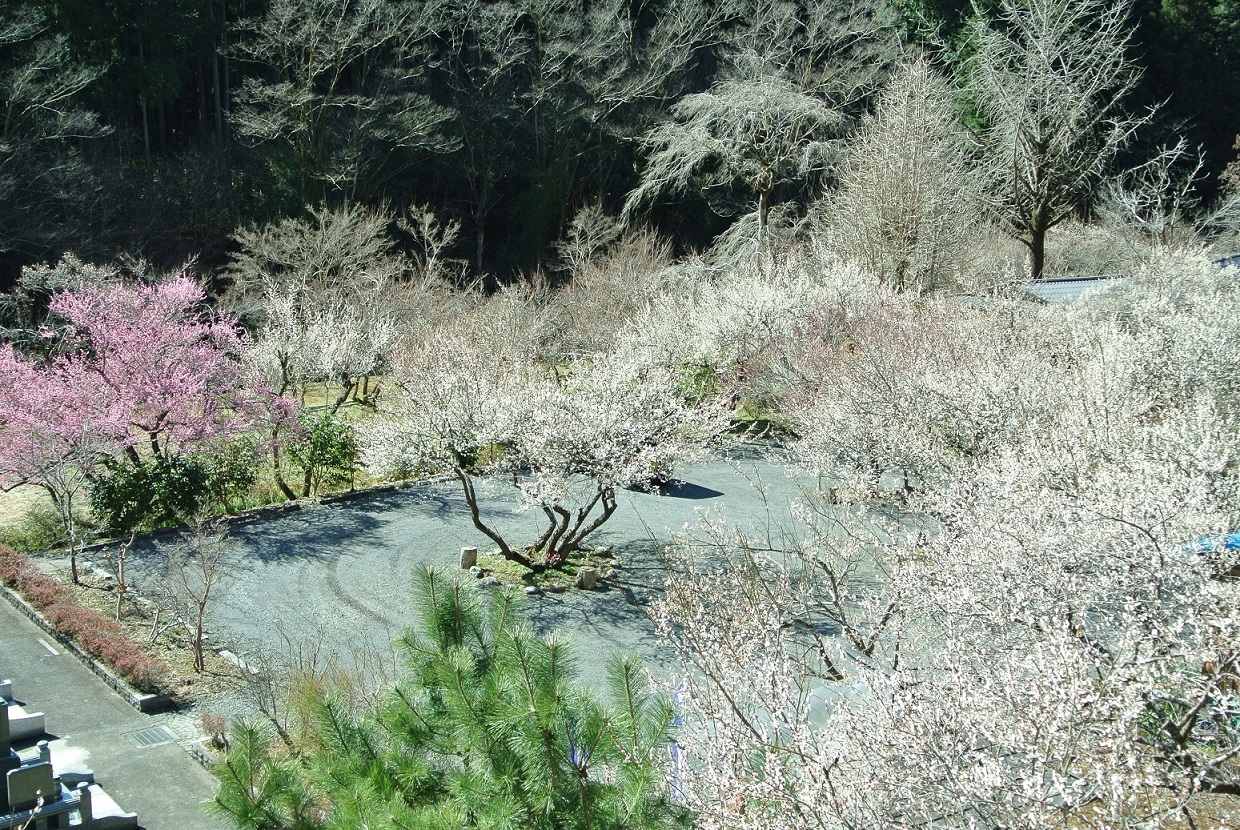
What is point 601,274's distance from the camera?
25281 millimetres

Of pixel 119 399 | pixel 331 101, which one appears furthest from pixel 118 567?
pixel 331 101

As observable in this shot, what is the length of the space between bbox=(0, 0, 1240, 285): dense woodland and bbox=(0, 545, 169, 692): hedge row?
52.4 ft

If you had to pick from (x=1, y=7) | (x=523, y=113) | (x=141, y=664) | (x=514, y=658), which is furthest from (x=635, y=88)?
(x=514, y=658)

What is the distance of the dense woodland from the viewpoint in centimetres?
2598

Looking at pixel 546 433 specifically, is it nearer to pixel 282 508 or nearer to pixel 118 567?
pixel 282 508

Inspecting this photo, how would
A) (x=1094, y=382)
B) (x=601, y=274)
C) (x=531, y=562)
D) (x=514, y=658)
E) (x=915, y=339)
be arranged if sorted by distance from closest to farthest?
(x=514, y=658), (x=1094, y=382), (x=531, y=562), (x=915, y=339), (x=601, y=274)

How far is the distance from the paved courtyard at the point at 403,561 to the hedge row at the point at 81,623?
3.19 ft

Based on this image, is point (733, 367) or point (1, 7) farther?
point (1, 7)

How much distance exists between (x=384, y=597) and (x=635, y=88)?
91.4ft

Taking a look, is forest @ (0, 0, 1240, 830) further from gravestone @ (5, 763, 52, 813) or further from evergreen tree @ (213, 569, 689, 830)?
gravestone @ (5, 763, 52, 813)

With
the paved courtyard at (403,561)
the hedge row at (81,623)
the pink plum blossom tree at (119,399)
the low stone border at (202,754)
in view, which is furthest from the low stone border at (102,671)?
the paved courtyard at (403,561)

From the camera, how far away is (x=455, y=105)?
35250 millimetres

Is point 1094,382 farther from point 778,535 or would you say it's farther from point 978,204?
point 978,204

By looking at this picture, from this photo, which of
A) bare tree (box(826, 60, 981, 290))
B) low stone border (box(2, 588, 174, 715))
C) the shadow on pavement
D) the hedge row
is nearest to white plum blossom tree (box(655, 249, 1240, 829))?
low stone border (box(2, 588, 174, 715))
